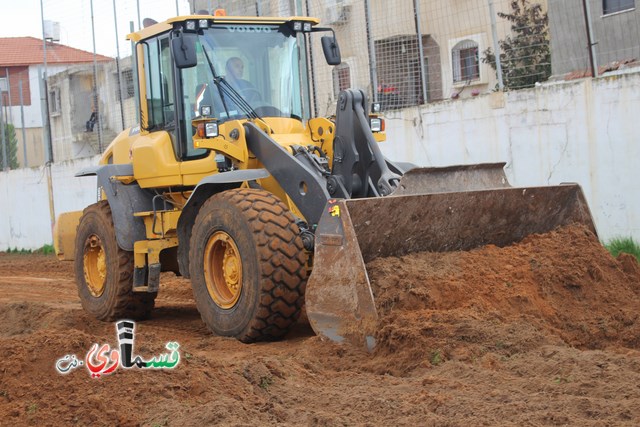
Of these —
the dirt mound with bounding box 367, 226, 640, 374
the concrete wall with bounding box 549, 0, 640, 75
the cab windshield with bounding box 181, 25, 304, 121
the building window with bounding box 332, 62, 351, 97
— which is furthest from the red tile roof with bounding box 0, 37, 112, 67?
the dirt mound with bounding box 367, 226, 640, 374

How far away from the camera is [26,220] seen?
22.5 m

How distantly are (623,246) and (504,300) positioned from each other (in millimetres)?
4875

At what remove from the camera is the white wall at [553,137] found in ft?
37.7

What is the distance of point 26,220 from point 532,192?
656 inches

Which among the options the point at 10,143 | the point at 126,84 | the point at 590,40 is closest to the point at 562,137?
the point at 590,40

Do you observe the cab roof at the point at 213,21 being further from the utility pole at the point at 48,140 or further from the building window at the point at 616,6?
the utility pole at the point at 48,140

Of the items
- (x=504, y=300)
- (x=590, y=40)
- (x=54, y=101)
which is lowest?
(x=504, y=300)

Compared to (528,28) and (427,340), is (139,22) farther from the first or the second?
(427,340)

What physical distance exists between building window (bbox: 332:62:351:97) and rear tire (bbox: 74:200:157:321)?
521 cm

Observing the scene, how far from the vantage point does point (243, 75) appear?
9.19 metres

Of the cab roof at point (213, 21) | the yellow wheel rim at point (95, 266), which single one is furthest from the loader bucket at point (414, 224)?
the yellow wheel rim at point (95, 266)

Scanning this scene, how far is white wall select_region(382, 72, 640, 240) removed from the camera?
37.7 ft

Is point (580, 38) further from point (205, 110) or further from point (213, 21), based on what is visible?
point (205, 110)

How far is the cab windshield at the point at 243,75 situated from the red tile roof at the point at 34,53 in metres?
11.3
